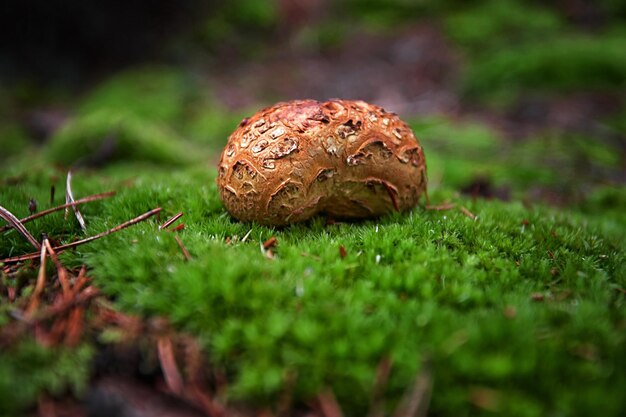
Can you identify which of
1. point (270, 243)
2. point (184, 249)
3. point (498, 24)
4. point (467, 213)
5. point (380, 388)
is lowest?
point (380, 388)

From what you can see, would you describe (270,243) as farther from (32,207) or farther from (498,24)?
(498,24)

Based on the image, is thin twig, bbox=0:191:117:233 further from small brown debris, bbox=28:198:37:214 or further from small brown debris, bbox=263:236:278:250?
small brown debris, bbox=263:236:278:250

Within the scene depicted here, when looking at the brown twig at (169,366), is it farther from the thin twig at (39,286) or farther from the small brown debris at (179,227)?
the small brown debris at (179,227)

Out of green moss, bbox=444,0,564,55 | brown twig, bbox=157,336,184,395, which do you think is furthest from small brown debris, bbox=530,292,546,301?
green moss, bbox=444,0,564,55

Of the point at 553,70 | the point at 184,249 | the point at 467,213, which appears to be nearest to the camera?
the point at 184,249

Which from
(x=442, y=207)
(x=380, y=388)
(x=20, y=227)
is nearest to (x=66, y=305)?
(x=20, y=227)

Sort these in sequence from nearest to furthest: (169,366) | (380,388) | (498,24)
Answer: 1. (380,388)
2. (169,366)
3. (498,24)
